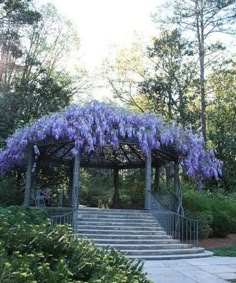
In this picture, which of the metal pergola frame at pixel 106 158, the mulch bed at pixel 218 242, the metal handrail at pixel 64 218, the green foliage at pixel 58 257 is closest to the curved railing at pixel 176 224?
the metal pergola frame at pixel 106 158

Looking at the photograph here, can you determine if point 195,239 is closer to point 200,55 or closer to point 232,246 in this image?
point 232,246

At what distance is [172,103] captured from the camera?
32.4 m

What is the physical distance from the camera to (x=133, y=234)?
1453cm

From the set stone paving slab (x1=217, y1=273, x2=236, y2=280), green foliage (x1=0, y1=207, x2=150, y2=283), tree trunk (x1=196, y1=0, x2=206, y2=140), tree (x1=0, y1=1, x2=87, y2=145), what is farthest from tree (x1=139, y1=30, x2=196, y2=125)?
green foliage (x1=0, y1=207, x2=150, y2=283)

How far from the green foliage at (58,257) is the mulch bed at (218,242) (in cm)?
1188

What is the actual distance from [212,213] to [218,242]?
137 centimetres

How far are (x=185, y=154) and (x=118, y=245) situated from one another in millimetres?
5225

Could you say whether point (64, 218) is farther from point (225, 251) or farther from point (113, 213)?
point (225, 251)

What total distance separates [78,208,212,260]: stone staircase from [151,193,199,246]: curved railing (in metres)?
0.27

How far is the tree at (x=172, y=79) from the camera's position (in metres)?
31.8

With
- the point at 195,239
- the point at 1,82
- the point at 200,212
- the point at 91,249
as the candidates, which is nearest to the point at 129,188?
the point at 200,212

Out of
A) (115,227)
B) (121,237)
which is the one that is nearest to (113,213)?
(115,227)

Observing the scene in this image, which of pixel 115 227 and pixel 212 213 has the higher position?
pixel 212 213

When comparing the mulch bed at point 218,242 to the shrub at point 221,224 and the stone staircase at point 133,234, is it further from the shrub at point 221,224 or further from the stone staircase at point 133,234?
the stone staircase at point 133,234
